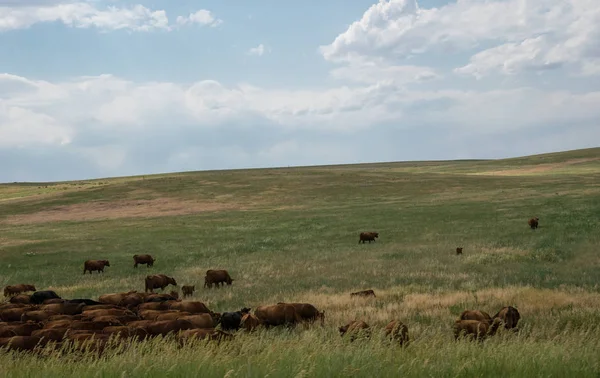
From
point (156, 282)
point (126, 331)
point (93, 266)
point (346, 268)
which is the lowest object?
point (346, 268)

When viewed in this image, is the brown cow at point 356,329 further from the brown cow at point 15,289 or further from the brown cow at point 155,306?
the brown cow at point 15,289

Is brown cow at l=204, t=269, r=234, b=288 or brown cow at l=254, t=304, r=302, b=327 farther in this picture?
brown cow at l=204, t=269, r=234, b=288

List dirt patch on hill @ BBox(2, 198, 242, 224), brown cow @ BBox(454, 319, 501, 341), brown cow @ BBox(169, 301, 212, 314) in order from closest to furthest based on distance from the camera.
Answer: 1. brown cow @ BBox(454, 319, 501, 341)
2. brown cow @ BBox(169, 301, 212, 314)
3. dirt patch on hill @ BBox(2, 198, 242, 224)

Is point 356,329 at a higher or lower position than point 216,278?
higher

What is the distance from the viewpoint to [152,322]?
11016 millimetres

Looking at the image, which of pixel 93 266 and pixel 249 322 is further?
pixel 93 266

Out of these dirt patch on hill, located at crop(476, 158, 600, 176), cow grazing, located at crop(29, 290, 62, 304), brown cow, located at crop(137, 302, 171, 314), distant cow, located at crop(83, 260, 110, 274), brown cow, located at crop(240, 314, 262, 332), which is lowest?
distant cow, located at crop(83, 260, 110, 274)

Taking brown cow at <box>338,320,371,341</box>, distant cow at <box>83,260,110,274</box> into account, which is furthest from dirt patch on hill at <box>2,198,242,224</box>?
brown cow at <box>338,320,371,341</box>

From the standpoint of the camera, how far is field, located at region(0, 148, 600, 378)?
22.2 feet

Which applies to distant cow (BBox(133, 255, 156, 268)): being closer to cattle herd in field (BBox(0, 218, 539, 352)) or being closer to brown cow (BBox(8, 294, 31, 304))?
brown cow (BBox(8, 294, 31, 304))

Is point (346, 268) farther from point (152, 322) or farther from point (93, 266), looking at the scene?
point (152, 322)

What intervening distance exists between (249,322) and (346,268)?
11.9 m

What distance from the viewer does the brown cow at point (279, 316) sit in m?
12.6

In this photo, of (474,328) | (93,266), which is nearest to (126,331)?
(474,328)
